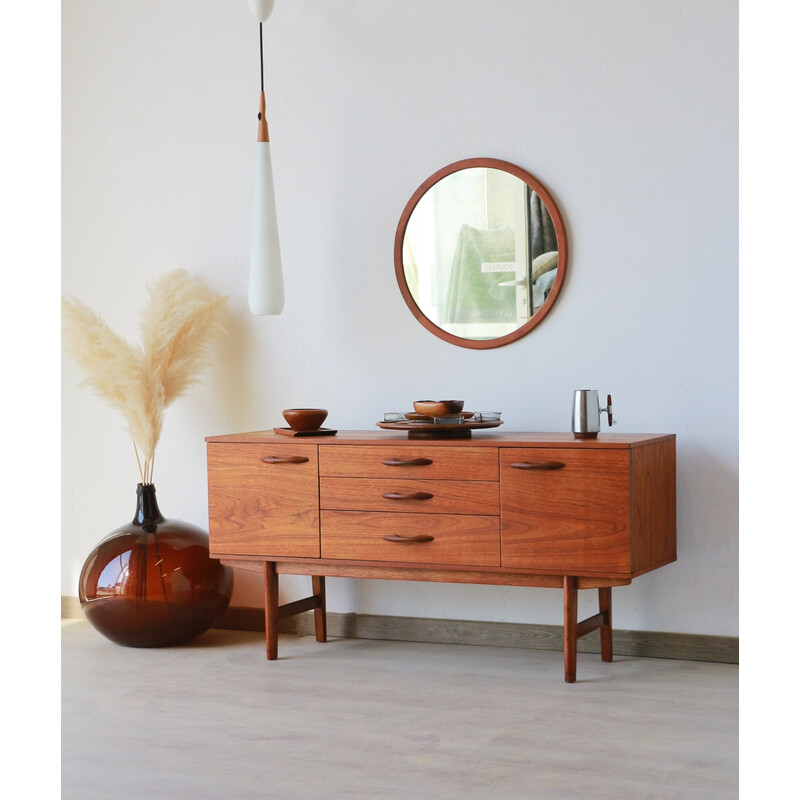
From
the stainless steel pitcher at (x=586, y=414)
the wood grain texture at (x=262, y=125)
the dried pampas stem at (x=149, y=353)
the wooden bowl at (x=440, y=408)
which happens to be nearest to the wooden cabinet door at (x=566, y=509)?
the stainless steel pitcher at (x=586, y=414)

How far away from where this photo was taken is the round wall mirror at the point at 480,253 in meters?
3.57

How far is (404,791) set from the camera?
2320mm

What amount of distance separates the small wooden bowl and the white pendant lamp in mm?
478

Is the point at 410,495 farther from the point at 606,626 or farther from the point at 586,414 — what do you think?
the point at 606,626

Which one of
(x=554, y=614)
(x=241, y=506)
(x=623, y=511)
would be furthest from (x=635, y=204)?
(x=241, y=506)

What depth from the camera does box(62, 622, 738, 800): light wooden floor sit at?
2377 millimetres

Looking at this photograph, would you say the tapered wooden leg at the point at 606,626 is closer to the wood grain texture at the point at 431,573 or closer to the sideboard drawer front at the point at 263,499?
the wood grain texture at the point at 431,573

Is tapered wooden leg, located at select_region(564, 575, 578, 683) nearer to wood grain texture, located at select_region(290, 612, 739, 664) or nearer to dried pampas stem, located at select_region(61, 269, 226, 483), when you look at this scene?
wood grain texture, located at select_region(290, 612, 739, 664)

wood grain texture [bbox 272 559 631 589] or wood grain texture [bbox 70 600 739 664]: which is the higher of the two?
wood grain texture [bbox 272 559 631 589]

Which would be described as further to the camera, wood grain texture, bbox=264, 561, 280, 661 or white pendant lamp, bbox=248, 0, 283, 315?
white pendant lamp, bbox=248, 0, 283, 315

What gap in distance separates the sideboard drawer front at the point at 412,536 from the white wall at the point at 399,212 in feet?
1.77

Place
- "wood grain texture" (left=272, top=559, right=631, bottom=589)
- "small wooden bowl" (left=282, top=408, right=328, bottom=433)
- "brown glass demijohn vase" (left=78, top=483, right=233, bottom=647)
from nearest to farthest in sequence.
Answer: "wood grain texture" (left=272, top=559, right=631, bottom=589) < "small wooden bowl" (left=282, top=408, right=328, bottom=433) < "brown glass demijohn vase" (left=78, top=483, right=233, bottom=647)

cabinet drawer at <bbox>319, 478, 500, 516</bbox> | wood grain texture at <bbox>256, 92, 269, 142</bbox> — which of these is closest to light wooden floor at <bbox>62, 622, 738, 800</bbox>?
cabinet drawer at <bbox>319, 478, 500, 516</bbox>
